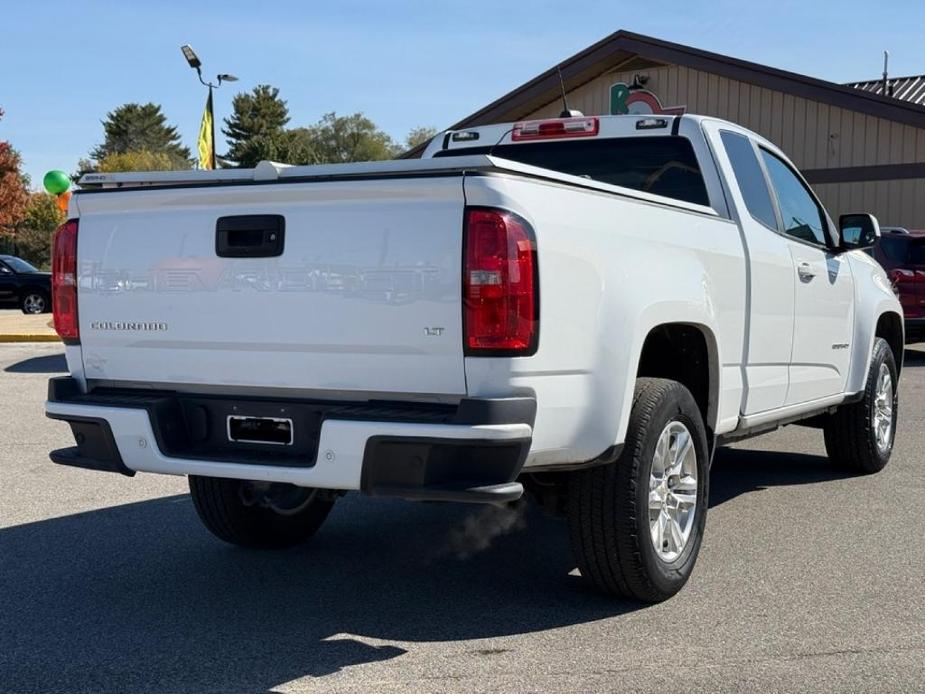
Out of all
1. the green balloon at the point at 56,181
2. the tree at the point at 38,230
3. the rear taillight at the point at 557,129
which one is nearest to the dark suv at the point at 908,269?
the rear taillight at the point at 557,129

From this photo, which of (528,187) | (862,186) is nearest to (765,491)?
(528,187)

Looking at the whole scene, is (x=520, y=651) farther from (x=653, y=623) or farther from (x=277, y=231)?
(x=277, y=231)

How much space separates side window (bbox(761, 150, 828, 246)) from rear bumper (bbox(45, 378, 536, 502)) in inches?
113

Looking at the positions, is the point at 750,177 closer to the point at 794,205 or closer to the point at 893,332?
the point at 794,205

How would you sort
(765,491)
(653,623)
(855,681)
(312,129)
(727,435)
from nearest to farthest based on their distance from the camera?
(855,681) < (653,623) < (727,435) < (765,491) < (312,129)

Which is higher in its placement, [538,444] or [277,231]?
[277,231]

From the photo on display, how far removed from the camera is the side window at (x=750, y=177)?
18.4ft

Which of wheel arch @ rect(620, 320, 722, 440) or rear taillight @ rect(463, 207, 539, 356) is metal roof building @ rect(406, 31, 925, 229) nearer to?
wheel arch @ rect(620, 320, 722, 440)

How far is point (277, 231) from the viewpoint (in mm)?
3920

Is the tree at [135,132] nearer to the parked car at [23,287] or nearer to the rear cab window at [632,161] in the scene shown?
the parked car at [23,287]

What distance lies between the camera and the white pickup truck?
363 cm

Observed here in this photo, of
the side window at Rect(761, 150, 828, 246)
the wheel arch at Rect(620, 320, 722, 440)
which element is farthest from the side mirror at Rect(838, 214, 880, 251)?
the wheel arch at Rect(620, 320, 722, 440)

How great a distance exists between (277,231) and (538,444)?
1.16 m

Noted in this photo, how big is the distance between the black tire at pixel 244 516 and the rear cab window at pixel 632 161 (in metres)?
2.11
